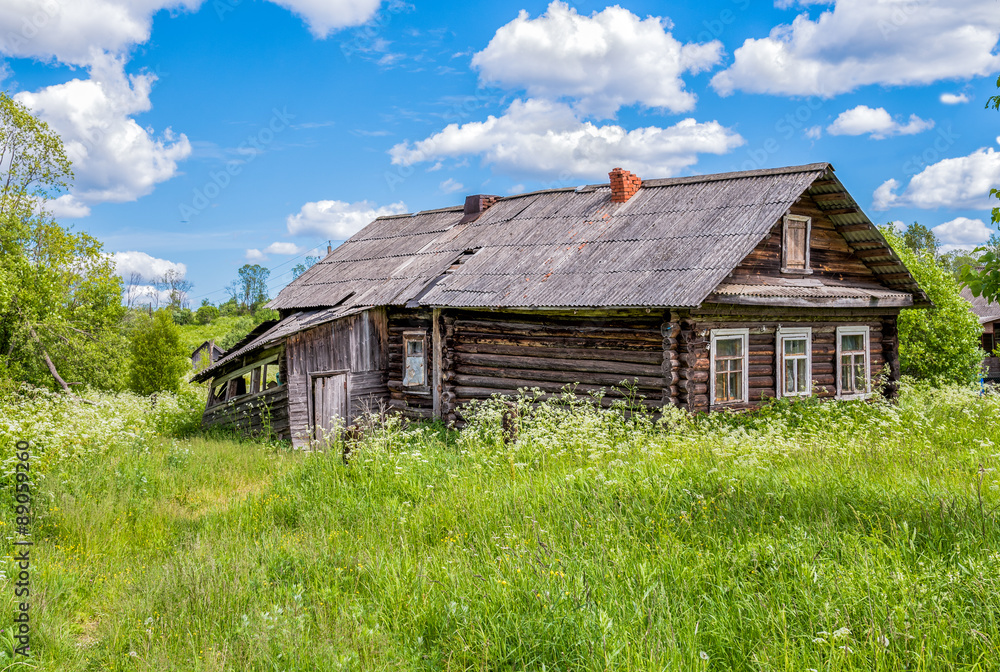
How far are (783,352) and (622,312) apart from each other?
143 inches

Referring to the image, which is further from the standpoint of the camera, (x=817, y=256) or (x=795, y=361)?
(x=817, y=256)

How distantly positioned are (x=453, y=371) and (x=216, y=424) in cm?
596

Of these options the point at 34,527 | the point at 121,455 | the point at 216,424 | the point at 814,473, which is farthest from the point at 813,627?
the point at 216,424

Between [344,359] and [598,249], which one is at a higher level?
[598,249]

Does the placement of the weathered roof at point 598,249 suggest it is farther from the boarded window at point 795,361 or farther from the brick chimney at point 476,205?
the boarded window at point 795,361

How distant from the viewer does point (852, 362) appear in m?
14.4

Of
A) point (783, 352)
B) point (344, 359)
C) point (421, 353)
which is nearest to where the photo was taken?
point (783, 352)

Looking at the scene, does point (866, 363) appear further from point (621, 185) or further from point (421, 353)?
point (421, 353)

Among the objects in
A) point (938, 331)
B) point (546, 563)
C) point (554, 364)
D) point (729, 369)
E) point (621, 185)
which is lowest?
point (546, 563)

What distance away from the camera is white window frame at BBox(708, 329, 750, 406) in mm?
11430

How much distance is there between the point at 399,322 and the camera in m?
14.8

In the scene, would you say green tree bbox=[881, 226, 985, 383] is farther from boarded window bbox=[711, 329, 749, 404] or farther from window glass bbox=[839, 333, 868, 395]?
boarded window bbox=[711, 329, 749, 404]

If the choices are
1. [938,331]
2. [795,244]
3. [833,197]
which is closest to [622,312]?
[795,244]

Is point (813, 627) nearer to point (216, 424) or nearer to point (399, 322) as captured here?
point (399, 322)
